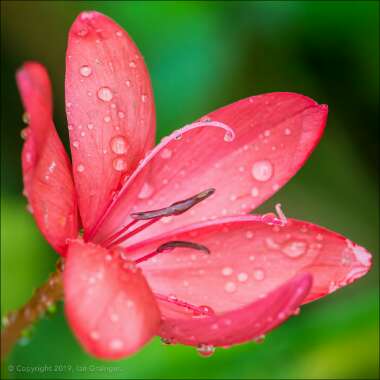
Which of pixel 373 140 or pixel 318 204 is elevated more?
pixel 373 140

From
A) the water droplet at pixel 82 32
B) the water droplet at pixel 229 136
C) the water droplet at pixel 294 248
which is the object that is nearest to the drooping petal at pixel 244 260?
the water droplet at pixel 294 248

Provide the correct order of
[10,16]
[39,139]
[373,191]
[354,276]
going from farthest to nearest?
[373,191]
[10,16]
[354,276]
[39,139]

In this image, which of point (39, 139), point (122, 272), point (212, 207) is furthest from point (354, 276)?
point (39, 139)

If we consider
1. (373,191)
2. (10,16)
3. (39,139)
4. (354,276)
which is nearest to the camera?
(39,139)

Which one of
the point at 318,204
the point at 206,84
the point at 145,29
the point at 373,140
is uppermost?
the point at 145,29

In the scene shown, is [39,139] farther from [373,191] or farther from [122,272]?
[373,191]

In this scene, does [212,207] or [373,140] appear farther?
[373,140]

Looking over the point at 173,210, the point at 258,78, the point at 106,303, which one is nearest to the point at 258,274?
the point at 173,210
